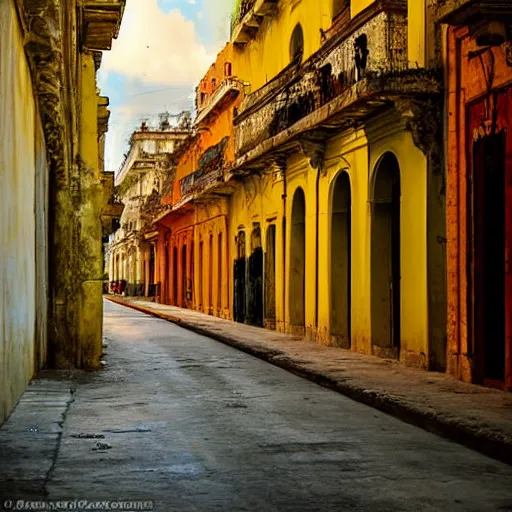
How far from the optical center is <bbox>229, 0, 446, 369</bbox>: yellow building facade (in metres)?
13.5

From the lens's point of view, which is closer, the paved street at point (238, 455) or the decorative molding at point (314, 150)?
the paved street at point (238, 455)

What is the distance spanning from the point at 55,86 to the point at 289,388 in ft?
13.8

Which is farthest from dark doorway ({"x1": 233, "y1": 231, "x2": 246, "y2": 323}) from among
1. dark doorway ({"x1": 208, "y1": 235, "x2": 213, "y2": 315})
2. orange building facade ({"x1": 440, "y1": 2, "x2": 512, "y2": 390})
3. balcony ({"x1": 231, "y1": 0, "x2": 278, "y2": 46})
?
orange building facade ({"x1": 440, "y1": 2, "x2": 512, "y2": 390})

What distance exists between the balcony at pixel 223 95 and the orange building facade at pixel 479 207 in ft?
52.3

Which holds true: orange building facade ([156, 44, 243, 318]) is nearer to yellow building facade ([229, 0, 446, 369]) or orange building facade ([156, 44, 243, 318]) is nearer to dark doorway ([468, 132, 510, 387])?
yellow building facade ([229, 0, 446, 369])

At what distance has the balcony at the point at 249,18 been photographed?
2364 centimetres

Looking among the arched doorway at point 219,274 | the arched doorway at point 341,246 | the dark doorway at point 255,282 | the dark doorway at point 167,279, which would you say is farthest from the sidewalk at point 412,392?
the dark doorway at point 167,279

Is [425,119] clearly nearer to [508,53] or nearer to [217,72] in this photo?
[508,53]

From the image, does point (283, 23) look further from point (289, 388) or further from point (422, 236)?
point (289, 388)

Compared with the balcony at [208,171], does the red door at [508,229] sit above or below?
below

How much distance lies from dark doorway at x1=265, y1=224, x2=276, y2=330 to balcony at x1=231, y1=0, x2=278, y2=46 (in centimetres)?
508

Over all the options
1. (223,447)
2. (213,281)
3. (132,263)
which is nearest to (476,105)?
(223,447)

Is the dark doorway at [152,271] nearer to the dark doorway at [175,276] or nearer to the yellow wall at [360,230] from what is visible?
the dark doorway at [175,276]

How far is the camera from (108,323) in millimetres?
26812
